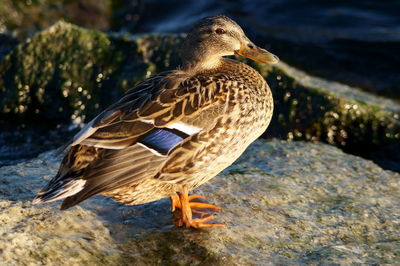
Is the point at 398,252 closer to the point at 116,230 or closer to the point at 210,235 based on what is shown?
the point at 210,235

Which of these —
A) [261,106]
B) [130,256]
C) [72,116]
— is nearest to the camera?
[130,256]

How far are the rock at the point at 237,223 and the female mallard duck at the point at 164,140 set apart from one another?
20 centimetres

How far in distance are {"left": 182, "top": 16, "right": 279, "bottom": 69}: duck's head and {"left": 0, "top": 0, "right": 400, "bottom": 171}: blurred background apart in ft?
8.34

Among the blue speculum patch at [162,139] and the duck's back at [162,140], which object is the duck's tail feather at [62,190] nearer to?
the duck's back at [162,140]

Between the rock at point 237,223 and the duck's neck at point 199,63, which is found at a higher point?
the duck's neck at point 199,63

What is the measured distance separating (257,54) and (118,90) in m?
2.54

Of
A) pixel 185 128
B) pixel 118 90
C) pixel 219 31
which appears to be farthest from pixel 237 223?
pixel 118 90

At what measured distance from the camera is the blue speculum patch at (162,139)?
365 centimetres

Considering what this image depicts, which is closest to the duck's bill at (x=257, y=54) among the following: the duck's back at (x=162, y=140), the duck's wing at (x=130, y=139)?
the duck's back at (x=162, y=140)

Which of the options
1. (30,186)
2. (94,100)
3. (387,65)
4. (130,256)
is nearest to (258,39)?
(387,65)

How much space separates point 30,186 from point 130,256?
4.02 feet

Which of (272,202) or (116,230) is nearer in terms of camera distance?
(116,230)

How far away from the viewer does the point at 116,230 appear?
3.79 meters

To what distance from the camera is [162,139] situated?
3.69 meters
